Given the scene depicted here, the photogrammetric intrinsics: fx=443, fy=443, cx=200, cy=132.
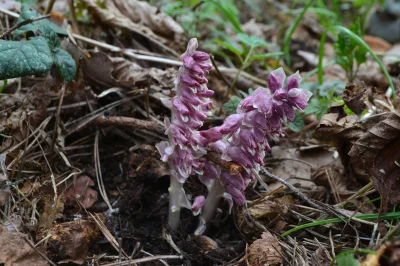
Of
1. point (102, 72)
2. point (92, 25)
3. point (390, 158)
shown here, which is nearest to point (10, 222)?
point (102, 72)

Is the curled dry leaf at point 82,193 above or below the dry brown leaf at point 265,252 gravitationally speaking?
below

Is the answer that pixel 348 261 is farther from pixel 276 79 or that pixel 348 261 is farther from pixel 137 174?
pixel 137 174

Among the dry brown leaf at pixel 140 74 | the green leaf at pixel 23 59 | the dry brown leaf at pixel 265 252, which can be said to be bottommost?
the dry brown leaf at pixel 265 252

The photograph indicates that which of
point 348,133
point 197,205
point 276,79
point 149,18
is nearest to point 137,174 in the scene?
point 197,205

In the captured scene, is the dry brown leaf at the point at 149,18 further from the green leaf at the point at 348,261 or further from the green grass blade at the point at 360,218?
the green leaf at the point at 348,261

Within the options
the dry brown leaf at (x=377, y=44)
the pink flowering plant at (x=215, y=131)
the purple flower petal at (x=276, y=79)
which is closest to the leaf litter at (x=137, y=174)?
the pink flowering plant at (x=215, y=131)
